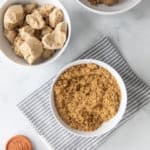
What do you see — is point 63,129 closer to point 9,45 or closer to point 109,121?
point 109,121

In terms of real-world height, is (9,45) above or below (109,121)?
above

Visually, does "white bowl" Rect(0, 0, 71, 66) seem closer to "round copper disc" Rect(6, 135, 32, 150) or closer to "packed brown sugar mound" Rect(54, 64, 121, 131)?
"packed brown sugar mound" Rect(54, 64, 121, 131)

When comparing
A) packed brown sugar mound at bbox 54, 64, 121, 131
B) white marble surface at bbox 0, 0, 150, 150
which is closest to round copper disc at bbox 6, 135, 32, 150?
white marble surface at bbox 0, 0, 150, 150

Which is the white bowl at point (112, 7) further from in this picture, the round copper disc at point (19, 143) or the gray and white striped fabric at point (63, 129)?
the round copper disc at point (19, 143)

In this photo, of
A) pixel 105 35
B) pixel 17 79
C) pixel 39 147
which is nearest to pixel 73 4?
pixel 105 35

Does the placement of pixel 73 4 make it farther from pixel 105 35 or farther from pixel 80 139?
pixel 80 139

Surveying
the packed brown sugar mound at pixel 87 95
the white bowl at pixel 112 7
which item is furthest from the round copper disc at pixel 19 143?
the white bowl at pixel 112 7

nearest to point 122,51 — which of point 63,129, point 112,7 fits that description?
point 112,7
